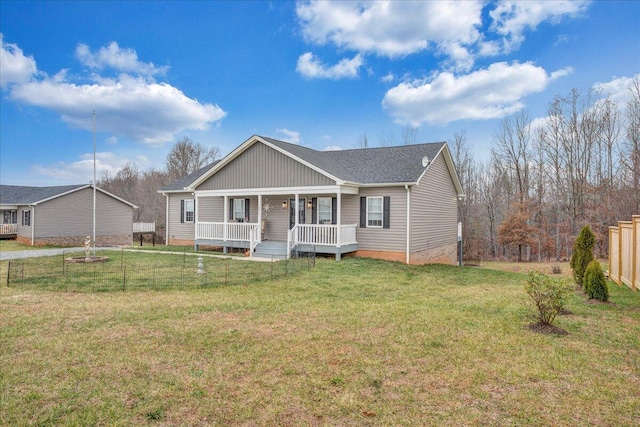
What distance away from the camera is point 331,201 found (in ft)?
55.9

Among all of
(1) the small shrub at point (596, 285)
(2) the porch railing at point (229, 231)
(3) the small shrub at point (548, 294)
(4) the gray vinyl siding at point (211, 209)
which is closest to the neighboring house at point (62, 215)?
(4) the gray vinyl siding at point (211, 209)

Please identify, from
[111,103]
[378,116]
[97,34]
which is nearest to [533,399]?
[97,34]

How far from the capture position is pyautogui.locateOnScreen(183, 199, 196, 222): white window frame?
21.5 m

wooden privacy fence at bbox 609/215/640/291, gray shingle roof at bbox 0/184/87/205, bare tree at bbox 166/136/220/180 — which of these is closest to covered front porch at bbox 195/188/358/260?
wooden privacy fence at bbox 609/215/640/291

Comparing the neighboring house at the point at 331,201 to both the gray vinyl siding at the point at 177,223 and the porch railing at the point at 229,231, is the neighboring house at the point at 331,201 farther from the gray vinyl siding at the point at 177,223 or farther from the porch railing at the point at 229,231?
the gray vinyl siding at the point at 177,223

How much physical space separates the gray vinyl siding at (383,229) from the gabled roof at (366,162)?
0.59 meters

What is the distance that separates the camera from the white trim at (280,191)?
15.4 metres

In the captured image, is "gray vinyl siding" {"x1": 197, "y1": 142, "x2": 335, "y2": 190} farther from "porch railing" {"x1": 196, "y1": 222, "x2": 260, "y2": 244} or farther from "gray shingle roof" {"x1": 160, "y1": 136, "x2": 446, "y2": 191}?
"porch railing" {"x1": 196, "y1": 222, "x2": 260, "y2": 244}

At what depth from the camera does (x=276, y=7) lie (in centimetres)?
1744

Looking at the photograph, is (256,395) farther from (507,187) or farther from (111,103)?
(507,187)

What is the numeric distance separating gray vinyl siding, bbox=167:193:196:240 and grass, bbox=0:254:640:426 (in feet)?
43.2

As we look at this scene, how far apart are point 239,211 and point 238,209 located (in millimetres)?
118

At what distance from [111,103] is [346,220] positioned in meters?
15.3

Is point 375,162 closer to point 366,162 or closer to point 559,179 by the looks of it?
point 366,162
